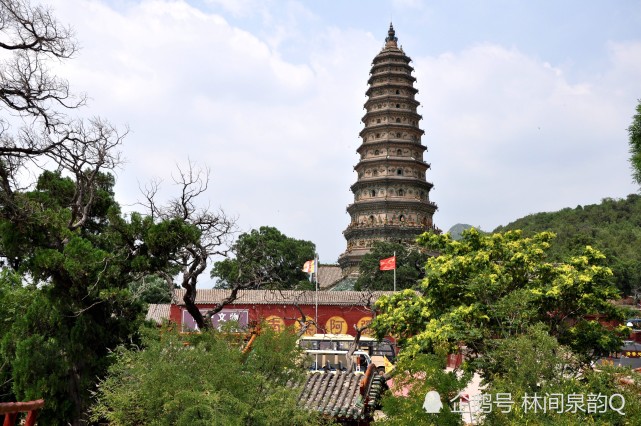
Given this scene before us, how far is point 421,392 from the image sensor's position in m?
9.04

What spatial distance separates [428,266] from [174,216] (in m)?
6.34

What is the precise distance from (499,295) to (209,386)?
8016mm

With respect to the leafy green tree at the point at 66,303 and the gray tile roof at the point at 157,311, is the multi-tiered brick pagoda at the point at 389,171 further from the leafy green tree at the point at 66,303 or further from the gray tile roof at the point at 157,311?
the leafy green tree at the point at 66,303

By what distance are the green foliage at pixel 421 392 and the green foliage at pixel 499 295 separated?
3803 mm

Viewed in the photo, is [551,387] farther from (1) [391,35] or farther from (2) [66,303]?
(1) [391,35]

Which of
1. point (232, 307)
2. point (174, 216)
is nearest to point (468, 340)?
point (174, 216)

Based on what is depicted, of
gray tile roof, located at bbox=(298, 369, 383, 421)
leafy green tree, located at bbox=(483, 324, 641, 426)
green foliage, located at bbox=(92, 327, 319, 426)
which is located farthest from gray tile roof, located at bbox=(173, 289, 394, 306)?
leafy green tree, located at bbox=(483, 324, 641, 426)

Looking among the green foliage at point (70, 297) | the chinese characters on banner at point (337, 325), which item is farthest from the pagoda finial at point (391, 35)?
the green foliage at point (70, 297)

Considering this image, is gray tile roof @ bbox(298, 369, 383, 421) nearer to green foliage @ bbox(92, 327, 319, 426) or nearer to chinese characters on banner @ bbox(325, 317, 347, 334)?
green foliage @ bbox(92, 327, 319, 426)

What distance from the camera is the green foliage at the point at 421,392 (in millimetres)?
8789

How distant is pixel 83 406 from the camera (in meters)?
12.5

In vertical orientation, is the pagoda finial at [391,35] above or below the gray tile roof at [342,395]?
above

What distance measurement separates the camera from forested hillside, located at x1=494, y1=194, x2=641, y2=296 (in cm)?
4844

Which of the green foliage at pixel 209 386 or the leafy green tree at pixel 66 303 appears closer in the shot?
the green foliage at pixel 209 386
